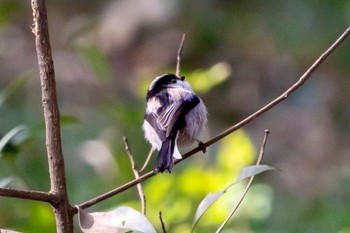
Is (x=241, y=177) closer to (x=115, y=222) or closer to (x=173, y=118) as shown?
(x=115, y=222)

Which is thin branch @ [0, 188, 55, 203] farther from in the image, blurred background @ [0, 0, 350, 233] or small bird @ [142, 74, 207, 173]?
blurred background @ [0, 0, 350, 233]

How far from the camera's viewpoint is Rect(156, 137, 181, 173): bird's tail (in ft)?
5.28

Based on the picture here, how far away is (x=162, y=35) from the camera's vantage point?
19.0ft

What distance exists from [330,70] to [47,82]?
4227 mm

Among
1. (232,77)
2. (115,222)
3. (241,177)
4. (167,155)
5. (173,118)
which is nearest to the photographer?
(115,222)

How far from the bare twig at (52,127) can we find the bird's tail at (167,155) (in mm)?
341

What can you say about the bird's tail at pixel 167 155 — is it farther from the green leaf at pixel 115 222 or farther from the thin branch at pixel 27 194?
the thin branch at pixel 27 194

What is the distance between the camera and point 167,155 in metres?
1.73

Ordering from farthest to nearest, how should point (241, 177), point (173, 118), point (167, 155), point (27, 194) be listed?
point (173, 118) < point (167, 155) < point (241, 177) < point (27, 194)

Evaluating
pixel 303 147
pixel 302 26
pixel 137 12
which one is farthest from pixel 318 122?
pixel 137 12

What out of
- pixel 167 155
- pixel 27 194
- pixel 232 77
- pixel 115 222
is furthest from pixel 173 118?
pixel 232 77

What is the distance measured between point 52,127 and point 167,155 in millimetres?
547

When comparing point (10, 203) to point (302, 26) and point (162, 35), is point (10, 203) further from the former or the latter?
point (162, 35)

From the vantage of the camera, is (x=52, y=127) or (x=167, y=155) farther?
(x=167, y=155)
